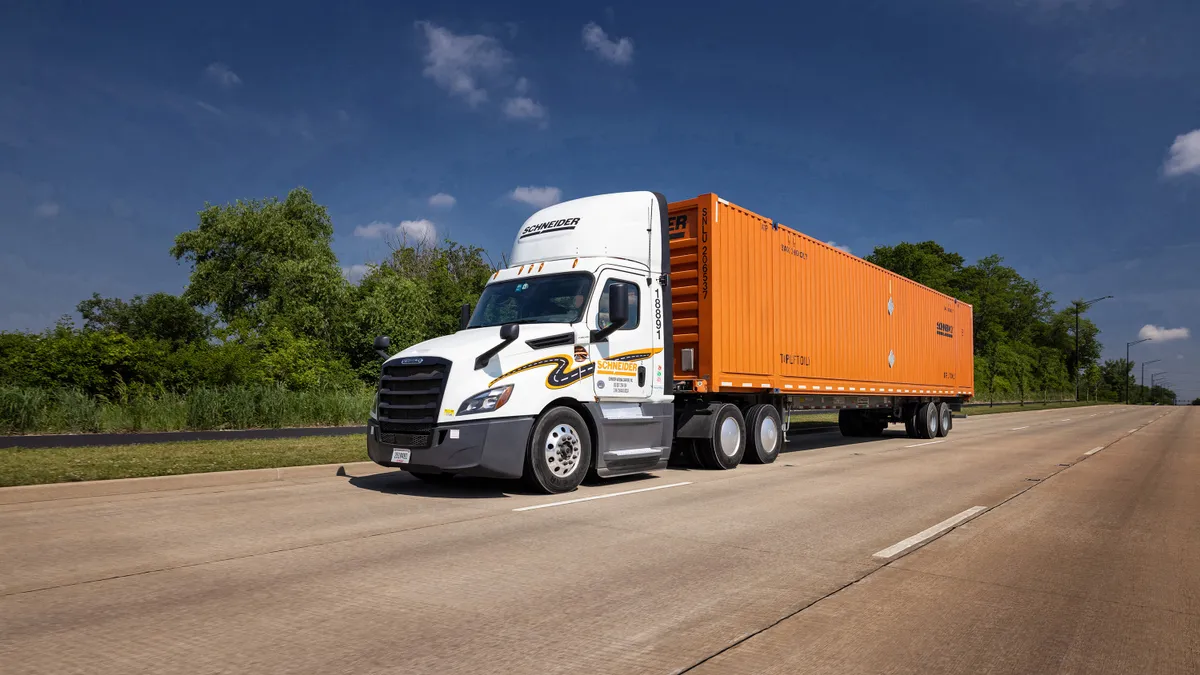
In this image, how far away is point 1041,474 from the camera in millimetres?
12398

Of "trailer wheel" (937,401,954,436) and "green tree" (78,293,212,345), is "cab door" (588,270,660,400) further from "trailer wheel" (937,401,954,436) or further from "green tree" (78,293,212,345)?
"green tree" (78,293,212,345)

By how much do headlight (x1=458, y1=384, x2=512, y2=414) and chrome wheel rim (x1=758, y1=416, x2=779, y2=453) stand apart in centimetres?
628

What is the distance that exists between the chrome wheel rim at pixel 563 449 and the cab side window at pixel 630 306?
1441 millimetres

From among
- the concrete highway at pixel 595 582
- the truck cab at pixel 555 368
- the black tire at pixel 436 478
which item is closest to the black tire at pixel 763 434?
the truck cab at pixel 555 368

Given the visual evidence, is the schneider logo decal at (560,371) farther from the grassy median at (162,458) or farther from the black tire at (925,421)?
the black tire at (925,421)

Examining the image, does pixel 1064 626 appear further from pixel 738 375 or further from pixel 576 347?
pixel 738 375

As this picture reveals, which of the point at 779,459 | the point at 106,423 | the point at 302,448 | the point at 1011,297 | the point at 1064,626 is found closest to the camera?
the point at 1064,626

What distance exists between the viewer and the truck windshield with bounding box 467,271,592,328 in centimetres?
980

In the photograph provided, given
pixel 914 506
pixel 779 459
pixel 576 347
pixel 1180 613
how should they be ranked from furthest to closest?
pixel 779 459, pixel 576 347, pixel 914 506, pixel 1180 613

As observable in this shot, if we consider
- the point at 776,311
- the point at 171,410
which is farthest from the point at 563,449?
the point at 171,410

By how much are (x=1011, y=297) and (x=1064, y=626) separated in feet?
323

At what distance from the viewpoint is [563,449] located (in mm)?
9320

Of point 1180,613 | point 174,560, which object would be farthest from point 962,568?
point 174,560

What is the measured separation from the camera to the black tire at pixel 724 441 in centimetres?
1234
